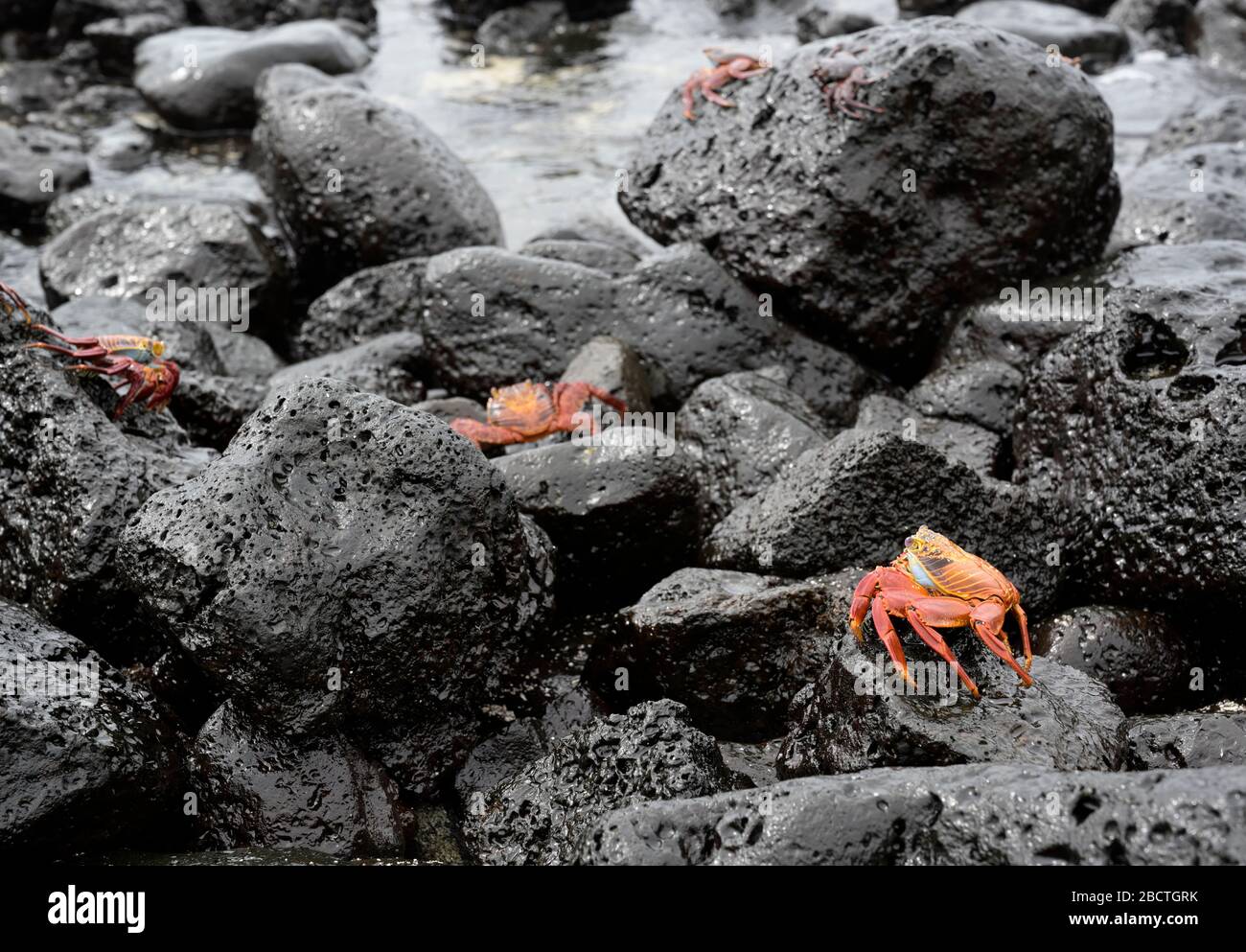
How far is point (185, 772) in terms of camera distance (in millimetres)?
4785

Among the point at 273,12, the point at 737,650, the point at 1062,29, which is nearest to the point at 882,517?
the point at 737,650

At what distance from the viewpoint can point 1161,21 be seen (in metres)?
17.5

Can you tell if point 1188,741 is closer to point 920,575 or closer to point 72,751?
point 920,575

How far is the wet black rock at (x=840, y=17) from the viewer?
663 inches

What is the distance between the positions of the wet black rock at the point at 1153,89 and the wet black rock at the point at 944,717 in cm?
1057

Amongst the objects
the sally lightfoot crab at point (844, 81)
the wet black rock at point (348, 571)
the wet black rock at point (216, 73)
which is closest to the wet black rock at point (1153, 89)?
the sally lightfoot crab at point (844, 81)

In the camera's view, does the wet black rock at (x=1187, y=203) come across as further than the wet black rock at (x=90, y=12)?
No

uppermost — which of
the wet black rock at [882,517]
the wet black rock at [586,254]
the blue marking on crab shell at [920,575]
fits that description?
the blue marking on crab shell at [920,575]

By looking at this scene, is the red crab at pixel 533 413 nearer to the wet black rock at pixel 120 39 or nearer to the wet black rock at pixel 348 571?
the wet black rock at pixel 348 571

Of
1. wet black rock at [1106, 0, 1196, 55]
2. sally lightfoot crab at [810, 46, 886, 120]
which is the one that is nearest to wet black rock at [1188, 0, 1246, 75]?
wet black rock at [1106, 0, 1196, 55]

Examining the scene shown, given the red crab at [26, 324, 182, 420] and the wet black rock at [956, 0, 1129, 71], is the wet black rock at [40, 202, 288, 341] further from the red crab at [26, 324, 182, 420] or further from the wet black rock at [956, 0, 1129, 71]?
the wet black rock at [956, 0, 1129, 71]

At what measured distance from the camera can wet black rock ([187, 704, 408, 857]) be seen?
4.72m

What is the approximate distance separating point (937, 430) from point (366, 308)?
4344mm
